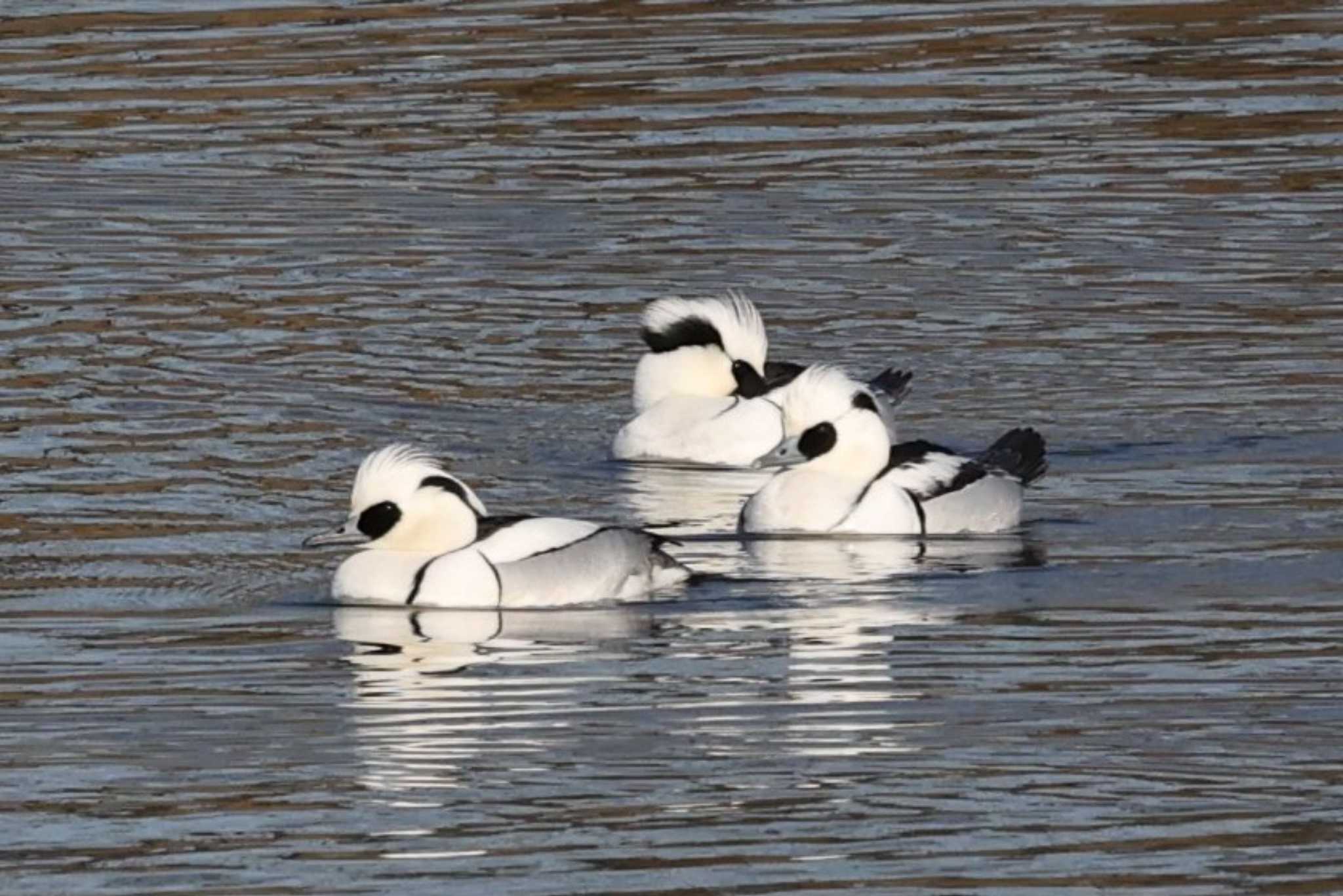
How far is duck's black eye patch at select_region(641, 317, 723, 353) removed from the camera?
1767 centimetres

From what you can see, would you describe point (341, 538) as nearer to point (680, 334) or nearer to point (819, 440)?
point (819, 440)

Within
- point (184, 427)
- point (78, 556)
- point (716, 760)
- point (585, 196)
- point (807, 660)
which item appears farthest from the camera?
point (585, 196)

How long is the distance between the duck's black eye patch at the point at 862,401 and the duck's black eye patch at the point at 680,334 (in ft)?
8.64

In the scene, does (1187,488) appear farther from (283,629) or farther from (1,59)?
(1,59)

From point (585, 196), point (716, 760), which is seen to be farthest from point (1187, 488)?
point (585, 196)

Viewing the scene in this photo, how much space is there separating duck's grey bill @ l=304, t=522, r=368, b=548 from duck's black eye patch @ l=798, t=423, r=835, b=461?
2467 mm

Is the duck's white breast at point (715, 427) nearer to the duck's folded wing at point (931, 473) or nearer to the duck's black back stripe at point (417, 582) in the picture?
the duck's folded wing at point (931, 473)

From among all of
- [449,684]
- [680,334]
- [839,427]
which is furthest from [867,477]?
[449,684]

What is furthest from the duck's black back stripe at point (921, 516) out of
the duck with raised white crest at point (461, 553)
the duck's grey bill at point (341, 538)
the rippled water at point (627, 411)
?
the duck's grey bill at point (341, 538)

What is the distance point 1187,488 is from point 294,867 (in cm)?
686

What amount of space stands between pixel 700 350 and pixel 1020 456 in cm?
317

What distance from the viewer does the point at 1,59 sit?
2786 cm

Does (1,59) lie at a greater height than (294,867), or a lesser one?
greater

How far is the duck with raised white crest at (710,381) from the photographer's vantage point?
17297mm
